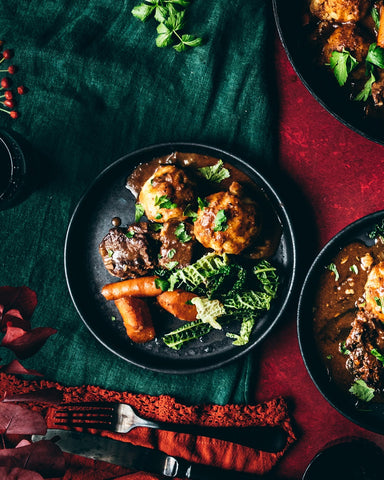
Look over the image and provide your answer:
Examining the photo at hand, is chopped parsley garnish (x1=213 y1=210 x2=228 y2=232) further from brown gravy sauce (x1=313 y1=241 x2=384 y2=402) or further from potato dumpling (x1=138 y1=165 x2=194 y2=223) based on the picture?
brown gravy sauce (x1=313 y1=241 x2=384 y2=402)

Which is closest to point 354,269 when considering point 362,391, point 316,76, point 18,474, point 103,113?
point 362,391

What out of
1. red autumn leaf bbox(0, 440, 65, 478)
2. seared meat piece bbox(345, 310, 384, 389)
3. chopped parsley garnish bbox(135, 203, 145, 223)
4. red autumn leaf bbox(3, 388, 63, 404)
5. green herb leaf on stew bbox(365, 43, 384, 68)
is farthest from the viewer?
chopped parsley garnish bbox(135, 203, 145, 223)

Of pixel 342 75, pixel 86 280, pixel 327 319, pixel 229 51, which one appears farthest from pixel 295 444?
pixel 229 51

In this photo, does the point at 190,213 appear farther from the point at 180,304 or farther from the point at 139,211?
the point at 180,304

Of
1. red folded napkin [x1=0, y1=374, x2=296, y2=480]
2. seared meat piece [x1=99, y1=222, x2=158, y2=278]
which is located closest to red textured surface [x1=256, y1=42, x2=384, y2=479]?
red folded napkin [x1=0, y1=374, x2=296, y2=480]

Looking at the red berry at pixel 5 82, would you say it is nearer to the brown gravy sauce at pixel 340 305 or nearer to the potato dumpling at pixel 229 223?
the potato dumpling at pixel 229 223

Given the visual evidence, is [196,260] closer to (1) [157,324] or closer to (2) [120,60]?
(1) [157,324]
